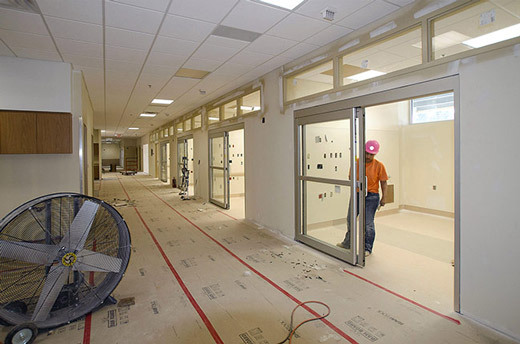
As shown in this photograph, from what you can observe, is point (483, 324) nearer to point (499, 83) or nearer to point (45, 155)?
point (499, 83)

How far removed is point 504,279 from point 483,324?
16.1 inches

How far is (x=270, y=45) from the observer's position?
3742 millimetres

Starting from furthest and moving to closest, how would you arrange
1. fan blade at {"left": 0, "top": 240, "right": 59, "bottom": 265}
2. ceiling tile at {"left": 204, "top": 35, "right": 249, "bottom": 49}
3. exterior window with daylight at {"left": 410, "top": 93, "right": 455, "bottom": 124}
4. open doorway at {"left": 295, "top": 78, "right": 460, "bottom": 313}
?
exterior window with daylight at {"left": 410, "top": 93, "right": 455, "bottom": 124}, ceiling tile at {"left": 204, "top": 35, "right": 249, "bottom": 49}, open doorway at {"left": 295, "top": 78, "right": 460, "bottom": 313}, fan blade at {"left": 0, "top": 240, "right": 59, "bottom": 265}

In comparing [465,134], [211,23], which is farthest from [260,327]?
[211,23]

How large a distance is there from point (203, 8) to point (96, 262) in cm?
241

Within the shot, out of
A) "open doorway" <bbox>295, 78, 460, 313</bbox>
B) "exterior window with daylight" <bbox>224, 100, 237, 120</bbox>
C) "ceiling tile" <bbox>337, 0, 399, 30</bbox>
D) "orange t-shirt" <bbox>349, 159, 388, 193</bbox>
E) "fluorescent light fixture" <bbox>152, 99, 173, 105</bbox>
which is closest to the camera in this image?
"ceiling tile" <bbox>337, 0, 399, 30</bbox>

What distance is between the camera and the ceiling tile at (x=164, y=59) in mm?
4066

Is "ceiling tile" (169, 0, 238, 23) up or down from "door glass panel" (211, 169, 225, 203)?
up

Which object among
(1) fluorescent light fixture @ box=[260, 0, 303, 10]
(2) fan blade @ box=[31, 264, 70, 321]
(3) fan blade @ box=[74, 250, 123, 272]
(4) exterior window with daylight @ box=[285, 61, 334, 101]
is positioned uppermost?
(1) fluorescent light fixture @ box=[260, 0, 303, 10]

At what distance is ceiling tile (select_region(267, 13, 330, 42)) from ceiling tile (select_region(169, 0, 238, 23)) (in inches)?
25.1

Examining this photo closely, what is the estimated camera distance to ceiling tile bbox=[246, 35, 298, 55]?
3.55 meters

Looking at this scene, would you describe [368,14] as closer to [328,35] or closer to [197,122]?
[328,35]

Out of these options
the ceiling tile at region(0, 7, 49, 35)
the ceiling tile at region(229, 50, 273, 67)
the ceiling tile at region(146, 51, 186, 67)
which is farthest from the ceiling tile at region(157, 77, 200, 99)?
the ceiling tile at region(0, 7, 49, 35)

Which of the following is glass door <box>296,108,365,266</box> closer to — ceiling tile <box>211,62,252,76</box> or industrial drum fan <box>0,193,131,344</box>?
ceiling tile <box>211,62,252,76</box>
